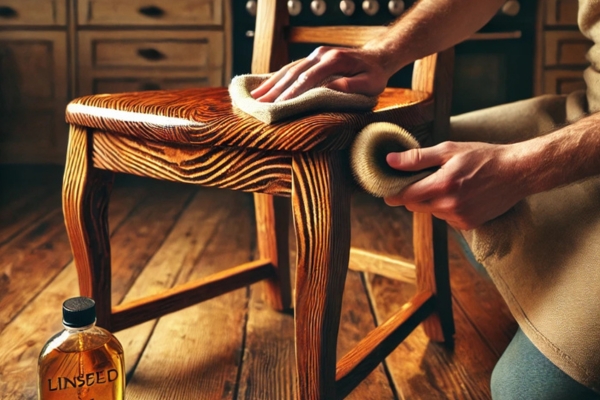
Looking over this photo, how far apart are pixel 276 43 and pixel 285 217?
0.31 meters

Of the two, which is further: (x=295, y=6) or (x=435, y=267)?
(x=295, y=6)

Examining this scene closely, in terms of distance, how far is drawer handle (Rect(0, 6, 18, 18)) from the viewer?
227 cm

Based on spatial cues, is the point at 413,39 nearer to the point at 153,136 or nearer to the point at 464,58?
the point at 153,136

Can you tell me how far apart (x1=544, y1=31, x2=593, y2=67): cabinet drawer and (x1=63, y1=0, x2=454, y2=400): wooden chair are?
133 centimetres

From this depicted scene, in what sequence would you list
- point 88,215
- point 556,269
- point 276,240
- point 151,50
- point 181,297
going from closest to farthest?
point 556,269 < point 88,215 < point 181,297 < point 276,240 < point 151,50

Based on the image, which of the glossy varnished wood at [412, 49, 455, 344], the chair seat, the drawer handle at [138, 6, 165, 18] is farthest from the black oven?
the chair seat

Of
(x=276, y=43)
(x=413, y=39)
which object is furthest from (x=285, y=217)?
(x=413, y=39)

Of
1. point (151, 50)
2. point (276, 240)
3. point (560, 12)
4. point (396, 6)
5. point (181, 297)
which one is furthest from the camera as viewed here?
point (151, 50)

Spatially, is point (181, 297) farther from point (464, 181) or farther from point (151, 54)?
point (151, 54)

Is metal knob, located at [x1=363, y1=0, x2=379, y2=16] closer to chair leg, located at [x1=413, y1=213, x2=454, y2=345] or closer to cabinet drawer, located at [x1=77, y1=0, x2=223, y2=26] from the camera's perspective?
cabinet drawer, located at [x1=77, y1=0, x2=223, y2=26]

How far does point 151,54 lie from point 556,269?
72.0 inches

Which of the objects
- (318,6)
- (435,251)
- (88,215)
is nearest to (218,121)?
(88,215)

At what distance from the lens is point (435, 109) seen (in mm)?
956

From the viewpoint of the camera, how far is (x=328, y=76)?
773 mm
